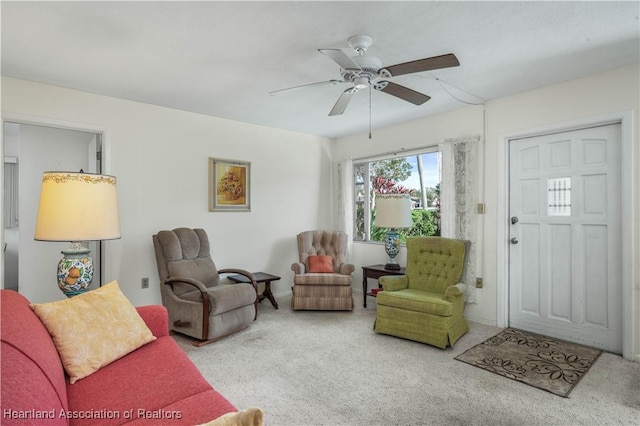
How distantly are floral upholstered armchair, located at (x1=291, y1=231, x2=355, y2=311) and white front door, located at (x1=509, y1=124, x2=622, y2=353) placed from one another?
1816mm

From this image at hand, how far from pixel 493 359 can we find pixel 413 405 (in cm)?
108

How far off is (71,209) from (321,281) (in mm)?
2743

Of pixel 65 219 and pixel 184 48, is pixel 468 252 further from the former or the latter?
pixel 65 219

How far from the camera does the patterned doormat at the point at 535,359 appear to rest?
251 cm

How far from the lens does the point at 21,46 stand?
2555 millimetres

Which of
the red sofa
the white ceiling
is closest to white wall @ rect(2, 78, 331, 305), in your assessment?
the white ceiling

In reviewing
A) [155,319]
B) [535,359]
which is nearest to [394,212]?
[535,359]

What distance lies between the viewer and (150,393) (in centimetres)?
145

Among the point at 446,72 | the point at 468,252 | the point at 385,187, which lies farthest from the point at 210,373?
the point at 385,187

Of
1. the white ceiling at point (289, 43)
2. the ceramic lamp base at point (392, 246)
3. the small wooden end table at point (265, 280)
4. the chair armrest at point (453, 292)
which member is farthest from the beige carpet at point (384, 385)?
the white ceiling at point (289, 43)

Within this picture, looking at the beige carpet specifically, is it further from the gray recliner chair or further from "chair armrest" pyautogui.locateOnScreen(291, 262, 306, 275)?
"chair armrest" pyautogui.locateOnScreen(291, 262, 306, 275)

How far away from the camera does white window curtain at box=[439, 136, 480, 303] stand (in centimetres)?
388

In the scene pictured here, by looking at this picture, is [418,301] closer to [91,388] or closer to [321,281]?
[321,281]

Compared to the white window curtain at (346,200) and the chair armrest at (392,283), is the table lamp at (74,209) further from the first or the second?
the white window curtain at (346,200)
